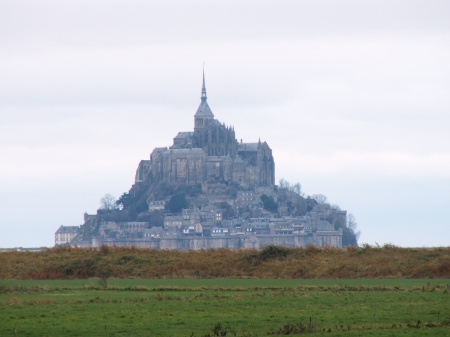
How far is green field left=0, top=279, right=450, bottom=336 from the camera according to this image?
25531mm

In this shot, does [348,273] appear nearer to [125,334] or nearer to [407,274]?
[407,274]

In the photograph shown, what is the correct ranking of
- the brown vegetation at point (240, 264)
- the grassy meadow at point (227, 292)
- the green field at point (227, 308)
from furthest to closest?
the brown vegetation at point (240, 264)
the grassy meadow at point (227, 292)
the green field at point (227, 308)

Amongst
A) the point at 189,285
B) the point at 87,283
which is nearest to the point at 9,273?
the point at 87,283

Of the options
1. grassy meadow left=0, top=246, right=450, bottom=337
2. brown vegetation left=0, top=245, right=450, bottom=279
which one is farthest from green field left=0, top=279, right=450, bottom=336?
brown vegetation left=0, top=245, right=450, bottom=279

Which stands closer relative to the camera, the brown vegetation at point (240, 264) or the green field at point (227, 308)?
the green field at point (227, 308)

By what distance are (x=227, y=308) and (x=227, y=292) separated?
214 inches

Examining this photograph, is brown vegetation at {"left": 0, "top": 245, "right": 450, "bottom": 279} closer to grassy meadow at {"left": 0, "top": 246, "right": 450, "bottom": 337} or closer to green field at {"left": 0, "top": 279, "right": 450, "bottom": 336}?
grassy meadow at {"left": 0, "top": 246, "right": 450, "bottom": 337}

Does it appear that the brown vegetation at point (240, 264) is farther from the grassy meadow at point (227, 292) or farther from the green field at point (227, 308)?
the green field at point (227, 308)

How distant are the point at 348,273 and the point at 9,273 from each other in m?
11.3

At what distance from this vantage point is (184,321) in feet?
89.0

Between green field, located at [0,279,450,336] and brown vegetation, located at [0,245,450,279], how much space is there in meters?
4.10

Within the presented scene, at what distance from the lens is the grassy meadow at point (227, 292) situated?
85.5 ft

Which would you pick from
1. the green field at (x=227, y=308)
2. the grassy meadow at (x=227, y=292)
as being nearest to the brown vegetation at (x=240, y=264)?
the grassy meadow at (x=227, y=292)

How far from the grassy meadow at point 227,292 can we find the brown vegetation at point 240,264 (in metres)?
0.04
